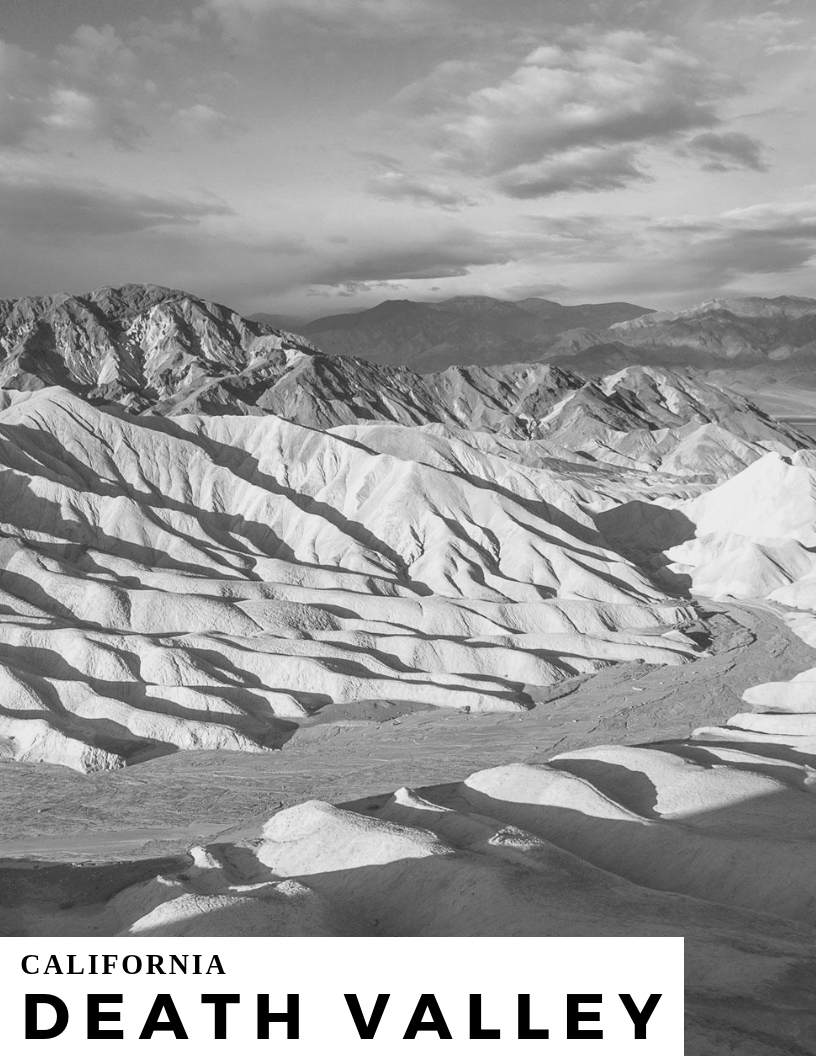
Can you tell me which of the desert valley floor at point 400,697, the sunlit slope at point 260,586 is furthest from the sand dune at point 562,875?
the sunlit slope at point 260,586

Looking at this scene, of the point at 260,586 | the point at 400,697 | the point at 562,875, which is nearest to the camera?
the point at 562,875

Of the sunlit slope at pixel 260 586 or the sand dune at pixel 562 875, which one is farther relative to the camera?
the sunlit slope at pixel 260 586

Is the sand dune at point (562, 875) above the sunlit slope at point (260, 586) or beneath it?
beneath

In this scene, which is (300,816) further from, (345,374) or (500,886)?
(345,374)

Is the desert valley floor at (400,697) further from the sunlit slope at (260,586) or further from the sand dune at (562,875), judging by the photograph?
the sunlit slope at (260,586)

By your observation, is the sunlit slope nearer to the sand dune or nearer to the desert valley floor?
the desert valley floor

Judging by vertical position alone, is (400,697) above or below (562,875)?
below

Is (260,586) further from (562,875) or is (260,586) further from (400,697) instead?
(562,875)

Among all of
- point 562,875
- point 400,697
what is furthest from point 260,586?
point 562,875

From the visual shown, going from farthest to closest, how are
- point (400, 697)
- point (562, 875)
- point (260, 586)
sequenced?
point (260, 586) → point (400, 697) → point (562, 875)

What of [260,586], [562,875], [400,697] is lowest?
[400,697]
